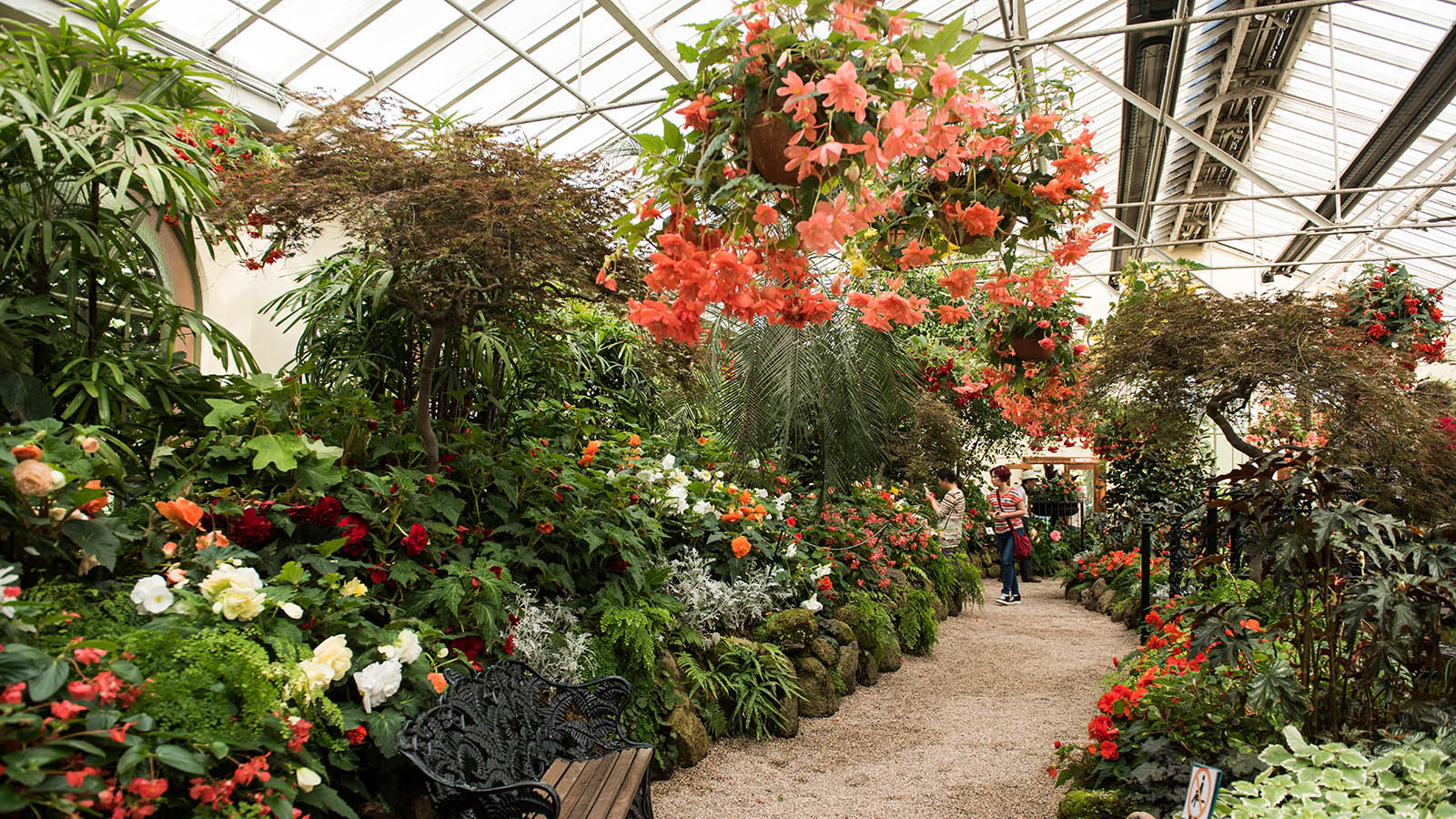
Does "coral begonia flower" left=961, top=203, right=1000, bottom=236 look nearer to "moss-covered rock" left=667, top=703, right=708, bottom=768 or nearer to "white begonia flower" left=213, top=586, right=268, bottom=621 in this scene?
"white begonia flower" left=213, top=586, right=268, bottom=621

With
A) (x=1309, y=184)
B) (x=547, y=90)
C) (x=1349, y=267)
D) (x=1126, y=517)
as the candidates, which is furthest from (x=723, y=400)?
(x=1349, y=267)

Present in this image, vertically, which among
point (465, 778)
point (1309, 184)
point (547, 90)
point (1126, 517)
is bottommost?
point (465, 778)

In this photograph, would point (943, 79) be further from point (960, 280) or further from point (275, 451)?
point (275, 451)

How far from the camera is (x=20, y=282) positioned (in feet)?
7.43

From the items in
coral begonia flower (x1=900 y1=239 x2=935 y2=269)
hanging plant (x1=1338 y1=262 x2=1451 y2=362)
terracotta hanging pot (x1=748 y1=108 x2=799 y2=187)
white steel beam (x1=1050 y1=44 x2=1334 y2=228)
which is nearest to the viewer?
terracotta hanging pot (x1=748 y1=108 x2=799 y2=187)

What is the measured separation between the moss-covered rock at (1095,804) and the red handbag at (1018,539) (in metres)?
5.47

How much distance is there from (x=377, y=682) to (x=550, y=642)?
979mm

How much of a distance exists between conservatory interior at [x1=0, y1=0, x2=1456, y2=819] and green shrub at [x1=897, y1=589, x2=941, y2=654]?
0.10 feet

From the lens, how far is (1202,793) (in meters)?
1.62

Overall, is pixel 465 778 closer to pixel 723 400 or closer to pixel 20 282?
pixel 20 282

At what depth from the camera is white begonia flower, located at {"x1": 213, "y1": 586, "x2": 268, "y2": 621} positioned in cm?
182

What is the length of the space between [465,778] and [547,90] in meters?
5.36

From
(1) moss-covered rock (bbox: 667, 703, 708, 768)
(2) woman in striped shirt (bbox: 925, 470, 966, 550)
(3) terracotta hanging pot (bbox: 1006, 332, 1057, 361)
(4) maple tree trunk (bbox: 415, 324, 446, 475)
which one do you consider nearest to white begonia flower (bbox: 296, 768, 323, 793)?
(4) maple tree trunk (bbox: 415, 324, 446, 475)

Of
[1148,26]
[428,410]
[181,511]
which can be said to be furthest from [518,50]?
[181,511]
